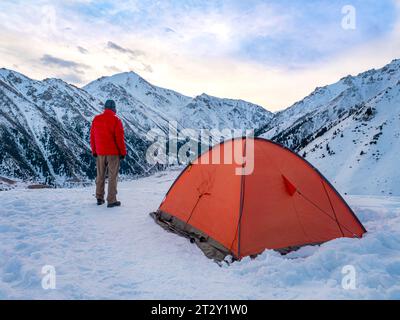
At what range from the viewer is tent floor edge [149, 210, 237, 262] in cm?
704

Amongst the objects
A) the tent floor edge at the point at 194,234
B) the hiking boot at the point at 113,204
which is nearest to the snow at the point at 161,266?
the tent floor edge at the point at 194,234

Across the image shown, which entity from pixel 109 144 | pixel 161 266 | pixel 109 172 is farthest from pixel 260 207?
pixel 109 144

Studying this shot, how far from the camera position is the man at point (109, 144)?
10.8 metres

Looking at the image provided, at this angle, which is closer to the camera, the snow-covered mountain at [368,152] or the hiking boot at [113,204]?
the hiking boot at [113,204]

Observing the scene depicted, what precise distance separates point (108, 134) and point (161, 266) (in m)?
5.45

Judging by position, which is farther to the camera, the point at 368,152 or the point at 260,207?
the point at 368,152

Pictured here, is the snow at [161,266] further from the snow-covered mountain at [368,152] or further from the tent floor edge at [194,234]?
the snow-covered mountain at [368,152]

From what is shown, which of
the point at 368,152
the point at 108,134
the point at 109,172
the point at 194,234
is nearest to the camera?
the point at 194,234

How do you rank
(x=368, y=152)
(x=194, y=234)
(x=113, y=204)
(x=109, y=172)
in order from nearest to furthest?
1. (x=194, y=234)
2. (x=109, y=172)
3. (x=113, y=204)
4. (x=368, y=152)

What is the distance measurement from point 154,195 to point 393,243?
9.36m

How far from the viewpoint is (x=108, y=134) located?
1080 cm

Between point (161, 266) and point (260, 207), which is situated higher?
point (260, 207)

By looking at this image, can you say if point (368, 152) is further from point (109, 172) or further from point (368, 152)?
point (109, 172)
